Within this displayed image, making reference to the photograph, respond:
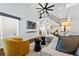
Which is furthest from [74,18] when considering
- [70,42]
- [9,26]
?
[9,26]

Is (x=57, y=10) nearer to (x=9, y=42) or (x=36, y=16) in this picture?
(x=36, y=16)

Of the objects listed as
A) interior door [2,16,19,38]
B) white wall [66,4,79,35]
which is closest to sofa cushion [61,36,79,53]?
white wall [66,4,79,35]

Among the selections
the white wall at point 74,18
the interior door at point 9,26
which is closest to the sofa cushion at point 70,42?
the white wall at point 74,18

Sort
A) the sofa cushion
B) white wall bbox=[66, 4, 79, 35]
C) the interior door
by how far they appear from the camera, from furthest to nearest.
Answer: the sofa cushion
white wall bbox=[66, 4, 79, 35]
the interior door

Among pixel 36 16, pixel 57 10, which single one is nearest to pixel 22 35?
pixel 36 16

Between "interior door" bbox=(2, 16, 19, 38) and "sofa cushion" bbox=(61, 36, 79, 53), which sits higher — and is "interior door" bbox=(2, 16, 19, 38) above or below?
above

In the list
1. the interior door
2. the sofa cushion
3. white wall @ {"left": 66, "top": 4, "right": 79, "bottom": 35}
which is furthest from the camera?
the sofa cushion

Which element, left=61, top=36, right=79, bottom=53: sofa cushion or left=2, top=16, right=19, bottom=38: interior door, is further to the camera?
left=61, top=36, right=79, bottom=53: sofa cushion

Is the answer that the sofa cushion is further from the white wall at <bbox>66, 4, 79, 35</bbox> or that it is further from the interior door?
the interior door

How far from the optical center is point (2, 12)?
159 centimetres

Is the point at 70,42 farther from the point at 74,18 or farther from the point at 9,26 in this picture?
the point at 9,26

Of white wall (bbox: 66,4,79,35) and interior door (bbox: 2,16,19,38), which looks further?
white wall (bbox: 66,4,79,35)

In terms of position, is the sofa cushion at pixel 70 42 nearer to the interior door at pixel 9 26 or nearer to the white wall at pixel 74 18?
the white wall at pixel 74 18

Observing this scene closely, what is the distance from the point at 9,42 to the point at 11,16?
66 centimetres
